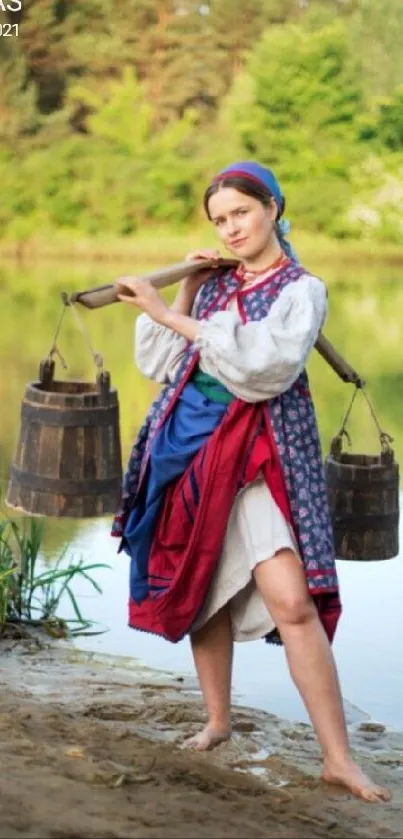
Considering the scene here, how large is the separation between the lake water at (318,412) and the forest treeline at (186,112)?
243cm

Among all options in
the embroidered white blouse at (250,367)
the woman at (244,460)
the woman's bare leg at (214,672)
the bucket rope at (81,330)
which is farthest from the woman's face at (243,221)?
the woman's bare leg at (214,672)

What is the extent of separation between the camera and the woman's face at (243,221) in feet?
11.0

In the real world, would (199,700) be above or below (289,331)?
below

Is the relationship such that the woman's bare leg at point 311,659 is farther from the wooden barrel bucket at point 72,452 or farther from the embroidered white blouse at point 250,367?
the wooden barrel bucket at point 72,452

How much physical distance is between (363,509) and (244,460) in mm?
573

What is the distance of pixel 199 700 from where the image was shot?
13.9 ft

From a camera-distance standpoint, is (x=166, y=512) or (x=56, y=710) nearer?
(x=166, y=512)

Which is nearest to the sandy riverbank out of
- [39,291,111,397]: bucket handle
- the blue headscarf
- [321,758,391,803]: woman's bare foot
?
[321,758,391,803]: woman's bare foot

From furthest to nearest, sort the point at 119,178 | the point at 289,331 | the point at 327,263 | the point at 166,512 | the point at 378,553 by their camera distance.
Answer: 1. the point at 119,178
2. the point at 327,263
3. the point at 378,553
4. the point at 166,512
5. the point at 289,331

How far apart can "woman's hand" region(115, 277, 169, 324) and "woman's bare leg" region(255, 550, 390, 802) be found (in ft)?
1.78

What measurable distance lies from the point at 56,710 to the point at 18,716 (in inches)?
7.3

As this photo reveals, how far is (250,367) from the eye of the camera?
3.19 m

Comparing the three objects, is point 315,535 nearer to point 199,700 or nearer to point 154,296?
point 154,296

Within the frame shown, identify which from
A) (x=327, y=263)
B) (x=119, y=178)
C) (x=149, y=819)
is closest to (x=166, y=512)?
(x=149, y=819)
